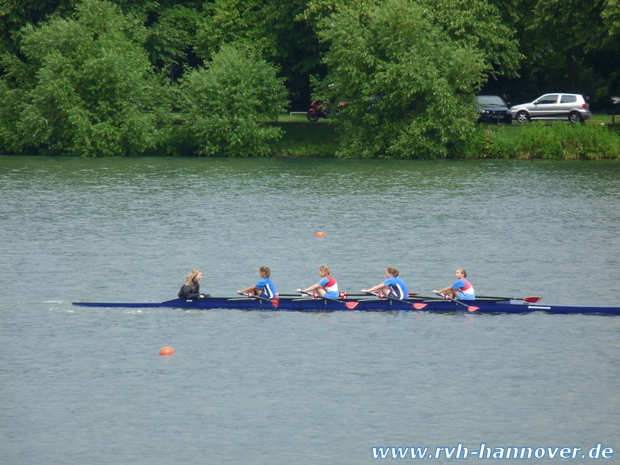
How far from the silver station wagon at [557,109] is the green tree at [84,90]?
2545 centimetres

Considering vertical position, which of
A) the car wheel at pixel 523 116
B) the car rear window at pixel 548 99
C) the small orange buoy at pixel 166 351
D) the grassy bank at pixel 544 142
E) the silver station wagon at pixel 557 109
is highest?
the car rear window at pixel 548 99

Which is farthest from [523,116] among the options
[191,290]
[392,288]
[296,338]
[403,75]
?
[296,338]

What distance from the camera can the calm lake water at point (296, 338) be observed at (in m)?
18.3

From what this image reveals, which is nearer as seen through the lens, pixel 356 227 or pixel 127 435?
pixel 127 435

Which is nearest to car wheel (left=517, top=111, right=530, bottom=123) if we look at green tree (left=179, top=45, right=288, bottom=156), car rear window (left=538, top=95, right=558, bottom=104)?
car rear window (left=538, top=95, right=558, bottom=104)

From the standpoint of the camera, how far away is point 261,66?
64062mm

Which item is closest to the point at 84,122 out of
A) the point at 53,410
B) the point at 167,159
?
the point at 167,159

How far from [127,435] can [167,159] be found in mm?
47230

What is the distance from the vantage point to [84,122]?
2450 inches

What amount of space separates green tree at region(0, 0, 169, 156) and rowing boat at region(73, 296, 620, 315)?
126 feet

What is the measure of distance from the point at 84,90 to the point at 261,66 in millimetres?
12194

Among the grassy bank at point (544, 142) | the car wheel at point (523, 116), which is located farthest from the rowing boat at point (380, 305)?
the car wheel at point (523, 116)

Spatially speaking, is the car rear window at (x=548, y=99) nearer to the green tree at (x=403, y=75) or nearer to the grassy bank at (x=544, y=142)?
the grassy bank at (x=544, y=142)

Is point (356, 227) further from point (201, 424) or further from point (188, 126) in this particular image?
point (188, 126)
